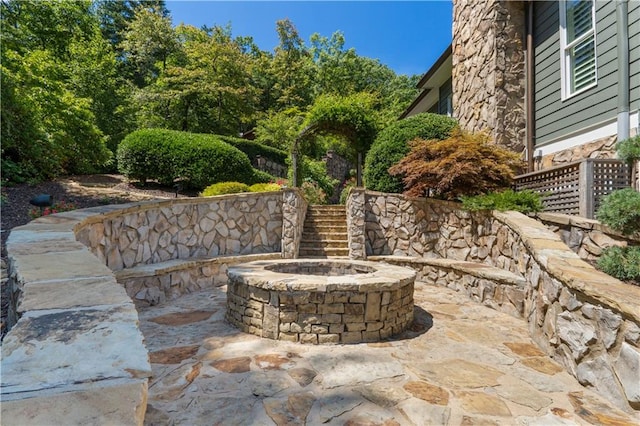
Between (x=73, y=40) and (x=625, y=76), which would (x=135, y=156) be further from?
(x=625, y=76)

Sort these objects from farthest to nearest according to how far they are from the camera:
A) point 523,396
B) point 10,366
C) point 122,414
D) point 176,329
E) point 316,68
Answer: point 316,68
point 176,329
point 523,396
point 10,366
point 122,414

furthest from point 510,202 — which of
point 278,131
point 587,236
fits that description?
point 278,131

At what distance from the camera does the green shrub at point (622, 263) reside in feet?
9.43

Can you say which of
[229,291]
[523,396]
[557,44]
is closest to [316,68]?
[557,44]

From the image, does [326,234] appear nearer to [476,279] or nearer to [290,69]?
[476,279]

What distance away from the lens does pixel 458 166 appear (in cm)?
586

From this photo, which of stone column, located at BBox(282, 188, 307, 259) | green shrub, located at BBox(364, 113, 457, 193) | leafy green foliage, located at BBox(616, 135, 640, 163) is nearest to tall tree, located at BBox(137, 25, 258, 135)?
stone column, located at BBox(282, 188, 307, 259)

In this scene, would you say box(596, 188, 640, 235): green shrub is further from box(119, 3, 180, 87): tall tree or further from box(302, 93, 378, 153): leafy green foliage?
box(119, 3, 180, 87): tall tree

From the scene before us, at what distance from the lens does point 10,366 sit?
2.92 ft

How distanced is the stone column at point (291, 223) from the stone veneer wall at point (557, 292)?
1.44m

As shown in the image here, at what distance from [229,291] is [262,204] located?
3.44 m

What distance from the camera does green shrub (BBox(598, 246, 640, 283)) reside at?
113 inches

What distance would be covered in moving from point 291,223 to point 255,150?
32.1 feet

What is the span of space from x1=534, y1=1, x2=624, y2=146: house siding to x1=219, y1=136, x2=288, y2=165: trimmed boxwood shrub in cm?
1078
